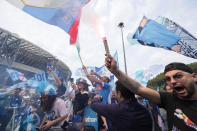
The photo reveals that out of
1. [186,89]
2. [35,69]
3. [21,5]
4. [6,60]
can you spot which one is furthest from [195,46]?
[35,69]

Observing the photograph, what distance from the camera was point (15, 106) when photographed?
219 inches

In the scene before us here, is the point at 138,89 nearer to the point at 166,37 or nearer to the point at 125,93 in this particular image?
the point at 125,93

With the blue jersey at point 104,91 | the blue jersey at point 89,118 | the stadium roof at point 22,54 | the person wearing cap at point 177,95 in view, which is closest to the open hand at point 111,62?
the person wearing cap at point 177,95

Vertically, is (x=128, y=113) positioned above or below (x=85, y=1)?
below

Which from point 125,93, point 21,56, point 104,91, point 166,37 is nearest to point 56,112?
point 125,93

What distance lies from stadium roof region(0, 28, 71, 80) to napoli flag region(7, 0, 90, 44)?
1688 cm

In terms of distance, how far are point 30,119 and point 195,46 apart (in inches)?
235

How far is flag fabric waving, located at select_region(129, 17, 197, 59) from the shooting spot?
468 centimetres

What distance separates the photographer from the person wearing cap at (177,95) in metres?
1.22

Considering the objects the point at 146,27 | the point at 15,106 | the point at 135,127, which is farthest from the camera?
the point at 146,27

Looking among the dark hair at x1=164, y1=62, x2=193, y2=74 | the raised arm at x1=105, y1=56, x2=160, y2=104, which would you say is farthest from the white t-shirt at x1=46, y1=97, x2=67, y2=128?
the dark hair at x1=164, y1=62, x2=193, y2=74

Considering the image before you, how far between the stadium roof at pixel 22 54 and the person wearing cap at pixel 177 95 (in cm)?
1896

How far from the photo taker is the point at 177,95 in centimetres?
141

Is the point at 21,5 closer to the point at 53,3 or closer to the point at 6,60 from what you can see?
the point at 53,3
